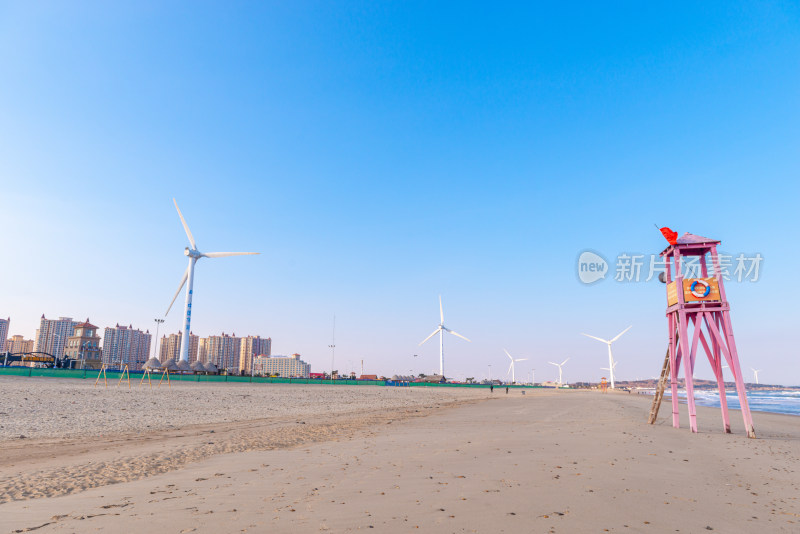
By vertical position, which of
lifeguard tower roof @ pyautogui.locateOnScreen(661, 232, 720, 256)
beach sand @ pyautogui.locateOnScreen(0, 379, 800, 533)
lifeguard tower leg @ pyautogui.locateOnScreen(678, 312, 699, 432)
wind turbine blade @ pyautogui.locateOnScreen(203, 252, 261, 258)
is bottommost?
beach sand @ pyautogui.locateOnScreen(0, 379, 800, 533)

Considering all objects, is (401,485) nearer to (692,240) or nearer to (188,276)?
(692,240)

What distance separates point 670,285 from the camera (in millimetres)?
20797

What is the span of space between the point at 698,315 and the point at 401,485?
1748 centimetres

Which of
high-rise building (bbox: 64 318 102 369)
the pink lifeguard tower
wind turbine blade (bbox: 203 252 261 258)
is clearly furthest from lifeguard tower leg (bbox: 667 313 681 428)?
high-rise building (bbox: 64 318 102 369)

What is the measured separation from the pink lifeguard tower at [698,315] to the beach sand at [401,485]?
147 inches

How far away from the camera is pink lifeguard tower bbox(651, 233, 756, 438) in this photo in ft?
61.4

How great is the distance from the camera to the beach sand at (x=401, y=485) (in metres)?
6.20

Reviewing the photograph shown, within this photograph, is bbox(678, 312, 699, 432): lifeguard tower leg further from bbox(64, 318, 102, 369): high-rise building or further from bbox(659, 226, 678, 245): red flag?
bbox(64, 318, 102, 369): high-rise building

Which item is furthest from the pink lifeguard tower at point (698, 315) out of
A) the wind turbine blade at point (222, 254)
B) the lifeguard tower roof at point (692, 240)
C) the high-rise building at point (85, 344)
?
the high-rise building at point (85, 344)

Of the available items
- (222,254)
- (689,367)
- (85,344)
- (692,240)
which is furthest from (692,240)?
(85,344)

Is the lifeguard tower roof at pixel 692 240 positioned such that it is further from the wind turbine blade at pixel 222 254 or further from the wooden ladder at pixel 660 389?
the wind turbine blade at pixel 222 254

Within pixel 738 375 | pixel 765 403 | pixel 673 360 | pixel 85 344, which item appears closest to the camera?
pixel 738 375

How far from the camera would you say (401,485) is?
824cm

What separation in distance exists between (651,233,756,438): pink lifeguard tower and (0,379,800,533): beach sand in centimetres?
374
